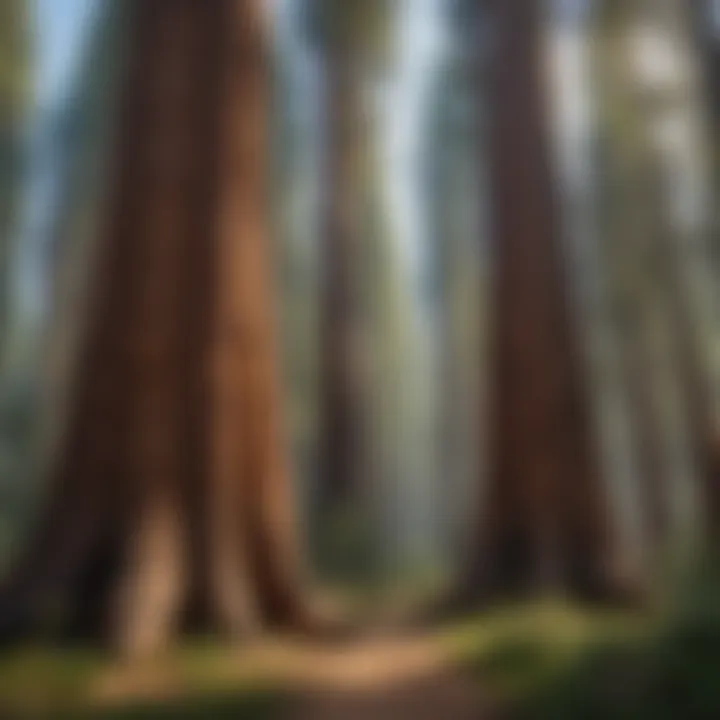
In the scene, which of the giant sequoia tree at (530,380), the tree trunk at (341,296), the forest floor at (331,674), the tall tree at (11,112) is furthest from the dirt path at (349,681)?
the tall tree at (11,112)

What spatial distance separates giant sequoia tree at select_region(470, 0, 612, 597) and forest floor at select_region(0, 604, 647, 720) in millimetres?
114

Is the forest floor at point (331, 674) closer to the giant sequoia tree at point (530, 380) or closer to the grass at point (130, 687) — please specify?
the grass at point (130, 687)

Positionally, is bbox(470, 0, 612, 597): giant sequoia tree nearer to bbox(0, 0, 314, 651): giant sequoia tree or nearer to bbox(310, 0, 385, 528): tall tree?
Result: bbox(310, 0, 385, 528): tall tree

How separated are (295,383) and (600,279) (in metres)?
0.75

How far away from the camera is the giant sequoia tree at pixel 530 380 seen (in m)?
3.19

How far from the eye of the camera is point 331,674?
3068mm

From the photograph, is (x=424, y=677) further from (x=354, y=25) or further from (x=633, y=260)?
(x=354, y=25)

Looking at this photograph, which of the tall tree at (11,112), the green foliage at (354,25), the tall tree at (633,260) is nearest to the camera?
the tall tree at (633,260)

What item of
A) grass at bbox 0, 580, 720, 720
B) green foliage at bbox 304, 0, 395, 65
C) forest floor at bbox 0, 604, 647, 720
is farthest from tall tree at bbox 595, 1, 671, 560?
green foliage at bbox 304, 0, 395, 65

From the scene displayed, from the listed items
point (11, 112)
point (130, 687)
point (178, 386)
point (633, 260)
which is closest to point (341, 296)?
point (178, 386)

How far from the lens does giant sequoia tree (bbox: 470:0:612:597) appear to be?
10.5 feet

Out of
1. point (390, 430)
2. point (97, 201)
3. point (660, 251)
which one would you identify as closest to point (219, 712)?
point (390, 430)

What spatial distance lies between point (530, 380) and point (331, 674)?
2.63ft

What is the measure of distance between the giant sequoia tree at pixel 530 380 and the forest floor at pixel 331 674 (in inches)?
4.5
